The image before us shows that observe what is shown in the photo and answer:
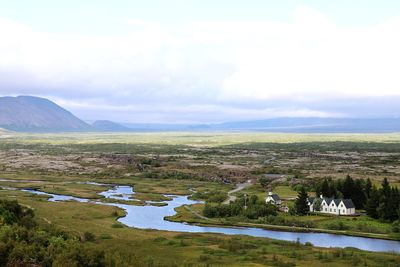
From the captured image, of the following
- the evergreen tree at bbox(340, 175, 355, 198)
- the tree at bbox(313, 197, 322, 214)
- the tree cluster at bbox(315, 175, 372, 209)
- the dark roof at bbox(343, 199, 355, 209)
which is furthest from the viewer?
the evergreen tree at bbox(340, 175, 355, 198)

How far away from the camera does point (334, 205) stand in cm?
9462

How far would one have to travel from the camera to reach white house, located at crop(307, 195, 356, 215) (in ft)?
306

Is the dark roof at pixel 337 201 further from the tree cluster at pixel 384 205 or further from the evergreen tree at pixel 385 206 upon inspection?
the evergreen tree at pixel 385 206

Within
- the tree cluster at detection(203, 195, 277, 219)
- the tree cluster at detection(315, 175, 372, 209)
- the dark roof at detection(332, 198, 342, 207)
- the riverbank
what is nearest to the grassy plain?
the riverbank

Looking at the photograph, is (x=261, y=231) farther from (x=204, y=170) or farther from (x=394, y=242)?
(x=204, y=170)

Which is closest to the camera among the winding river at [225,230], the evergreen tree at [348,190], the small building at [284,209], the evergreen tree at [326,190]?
the winding river at [225,230]

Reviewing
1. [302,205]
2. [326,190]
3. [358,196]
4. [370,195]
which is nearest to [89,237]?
[302,205]

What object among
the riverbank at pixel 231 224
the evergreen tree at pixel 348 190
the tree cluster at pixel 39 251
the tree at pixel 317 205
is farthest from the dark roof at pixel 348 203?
the tree cluster at pixel 39 251

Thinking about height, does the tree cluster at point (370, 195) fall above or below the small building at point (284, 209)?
above

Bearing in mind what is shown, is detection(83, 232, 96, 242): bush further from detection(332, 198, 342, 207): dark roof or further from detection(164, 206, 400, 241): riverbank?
detection(332, 198, 342, 207): dark roof

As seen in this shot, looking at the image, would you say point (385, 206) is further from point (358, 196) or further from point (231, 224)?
point (231, 224)

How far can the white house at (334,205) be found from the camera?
306 feet

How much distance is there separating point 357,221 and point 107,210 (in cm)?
4443

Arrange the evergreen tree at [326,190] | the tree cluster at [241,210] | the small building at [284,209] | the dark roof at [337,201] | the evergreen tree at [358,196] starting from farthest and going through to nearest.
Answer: the evergreen tree at [326,190]
the evergreen tree at [358,196]
the small building at [284,209]
the dark roof at [337,201]
the tree cluster at [241,210]
